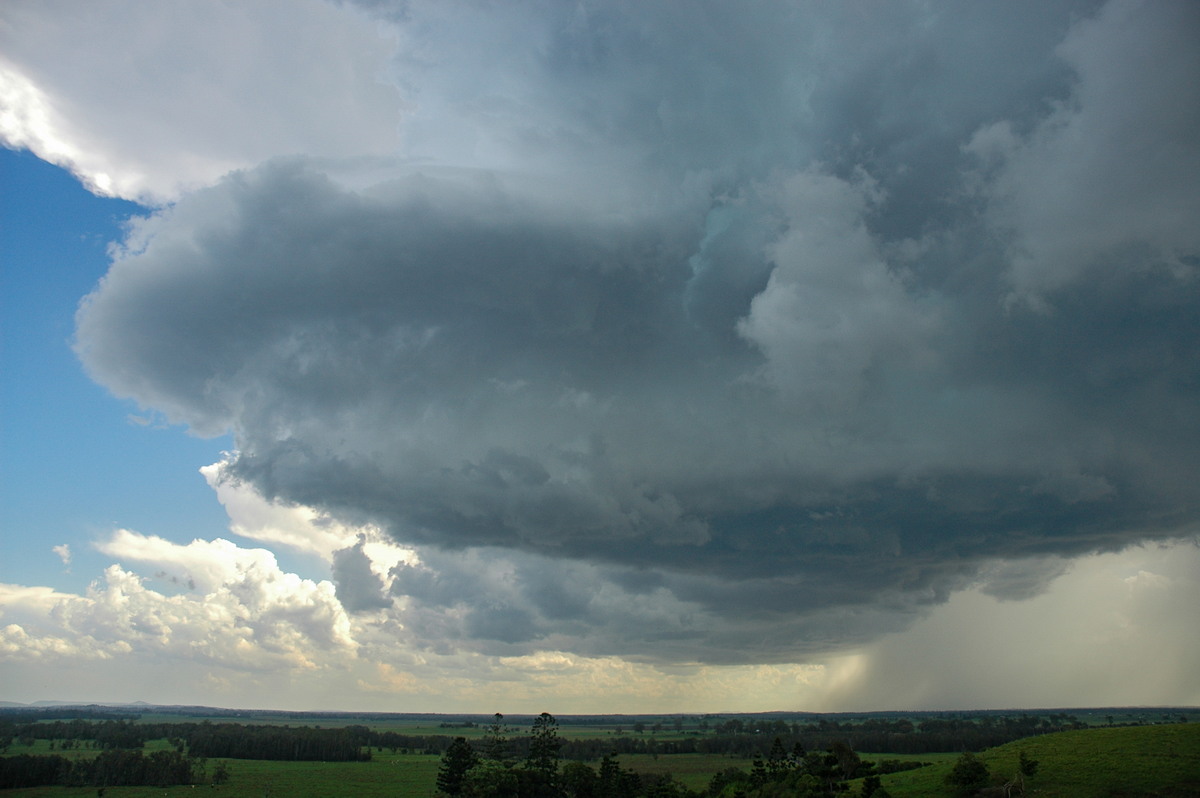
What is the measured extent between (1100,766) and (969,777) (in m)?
23.3

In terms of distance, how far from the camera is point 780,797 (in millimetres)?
139000

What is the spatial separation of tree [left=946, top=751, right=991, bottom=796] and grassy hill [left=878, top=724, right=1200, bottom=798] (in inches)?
69.2

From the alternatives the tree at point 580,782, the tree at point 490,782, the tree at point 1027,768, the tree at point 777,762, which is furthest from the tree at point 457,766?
the tree at point 1027,768

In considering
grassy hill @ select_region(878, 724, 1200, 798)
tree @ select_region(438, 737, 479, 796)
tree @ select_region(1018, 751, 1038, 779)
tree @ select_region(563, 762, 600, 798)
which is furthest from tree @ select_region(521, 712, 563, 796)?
tree @ select_region(1018, 751, 1038, 779)

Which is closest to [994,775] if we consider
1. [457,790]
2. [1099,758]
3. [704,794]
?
[1099,758]

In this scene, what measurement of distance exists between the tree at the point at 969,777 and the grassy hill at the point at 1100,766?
1758 millimetres

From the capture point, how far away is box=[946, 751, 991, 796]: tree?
134 m

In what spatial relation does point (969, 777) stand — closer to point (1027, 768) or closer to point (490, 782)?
point (1027, 768)

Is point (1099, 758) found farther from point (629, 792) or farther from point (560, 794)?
point (560, 794)

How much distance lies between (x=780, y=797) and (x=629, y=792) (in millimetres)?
44998

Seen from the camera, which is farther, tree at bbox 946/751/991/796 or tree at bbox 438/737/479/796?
tree at bbox 438/737/479/796

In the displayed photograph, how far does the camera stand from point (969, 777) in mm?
135500

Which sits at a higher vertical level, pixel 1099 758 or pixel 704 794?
pixel 1099 758

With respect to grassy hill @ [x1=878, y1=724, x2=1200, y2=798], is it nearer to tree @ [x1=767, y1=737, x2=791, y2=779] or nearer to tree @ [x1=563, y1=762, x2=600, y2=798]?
tree @ [x1=767, y1=737, x2=791, y2=779]
